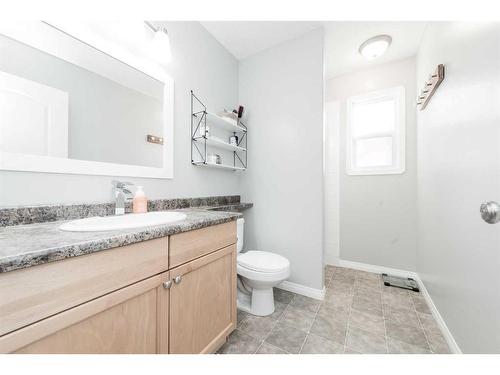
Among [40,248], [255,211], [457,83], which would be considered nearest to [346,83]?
[457,83]

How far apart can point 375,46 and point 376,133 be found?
0.90 meters

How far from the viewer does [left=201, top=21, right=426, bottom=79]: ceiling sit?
1.68 m

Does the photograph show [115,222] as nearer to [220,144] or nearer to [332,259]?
[220,144]

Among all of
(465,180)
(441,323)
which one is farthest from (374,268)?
(465,180)

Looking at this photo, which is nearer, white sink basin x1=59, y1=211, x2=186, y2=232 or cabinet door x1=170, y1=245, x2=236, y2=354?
white sink basin x1=59, y1=211, x2=186, y2=232

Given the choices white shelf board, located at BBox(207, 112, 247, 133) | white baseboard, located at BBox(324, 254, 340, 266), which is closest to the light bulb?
white shelf board, located at BBox(207, 112, 247, 133)

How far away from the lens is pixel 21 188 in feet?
2.66

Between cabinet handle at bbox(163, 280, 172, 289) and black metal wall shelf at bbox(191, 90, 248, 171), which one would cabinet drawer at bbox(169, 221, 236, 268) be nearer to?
cabinet handle at bbox(163, 280, 172, 289)

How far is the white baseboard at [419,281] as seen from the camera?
3.76 ft

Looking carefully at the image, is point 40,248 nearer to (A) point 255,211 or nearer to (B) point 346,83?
(A) point 255,211

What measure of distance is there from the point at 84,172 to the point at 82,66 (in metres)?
0.57

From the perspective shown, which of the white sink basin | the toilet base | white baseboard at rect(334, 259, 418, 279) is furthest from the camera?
white baseboard at rect(334, 259, 418, 279)

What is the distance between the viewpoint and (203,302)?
93cm

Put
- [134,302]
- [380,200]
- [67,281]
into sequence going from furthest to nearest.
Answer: [380,200] < [134,302] < [67,281]
